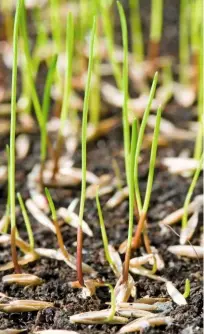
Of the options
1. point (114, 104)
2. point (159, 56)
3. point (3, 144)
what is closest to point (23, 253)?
point (3, 144)

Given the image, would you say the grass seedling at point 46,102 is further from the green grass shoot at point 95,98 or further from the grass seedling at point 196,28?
the grass seedling at point 196,28

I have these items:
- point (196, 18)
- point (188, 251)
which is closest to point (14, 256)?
point (188, 251)

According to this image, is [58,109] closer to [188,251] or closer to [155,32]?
[155,32]

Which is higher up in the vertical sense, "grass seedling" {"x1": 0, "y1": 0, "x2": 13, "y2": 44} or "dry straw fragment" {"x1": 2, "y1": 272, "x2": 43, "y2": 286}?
"grass seedling" {"x1": 0, "y1": 0, "x2": 13, "y2": 44}

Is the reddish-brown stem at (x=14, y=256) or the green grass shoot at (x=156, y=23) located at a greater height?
the green grass shoot at (x=156, y=23)

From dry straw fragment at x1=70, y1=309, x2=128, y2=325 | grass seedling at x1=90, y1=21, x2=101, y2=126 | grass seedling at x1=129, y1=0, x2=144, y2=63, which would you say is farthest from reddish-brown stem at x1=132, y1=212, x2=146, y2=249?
grass seedling at x1=129, y1=0, x2=144, y2=63

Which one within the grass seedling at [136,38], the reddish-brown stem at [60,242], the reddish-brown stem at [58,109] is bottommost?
the reddish-brown stem at [60,242]

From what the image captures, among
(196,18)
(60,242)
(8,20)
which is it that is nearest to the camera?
(60,242)

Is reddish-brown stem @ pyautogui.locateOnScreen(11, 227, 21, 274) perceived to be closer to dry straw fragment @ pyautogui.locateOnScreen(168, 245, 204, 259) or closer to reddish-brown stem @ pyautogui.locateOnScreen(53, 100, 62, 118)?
dry straw fragment @ pyautogui.locateOnScreen(168, 245, 204, 259)

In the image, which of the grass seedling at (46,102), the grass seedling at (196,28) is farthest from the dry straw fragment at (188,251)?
the grass seedling at (196,28)
